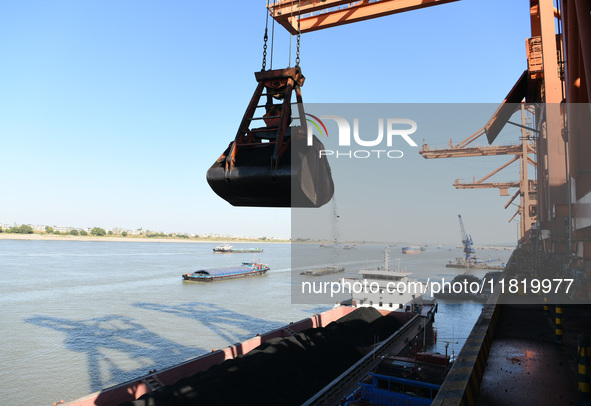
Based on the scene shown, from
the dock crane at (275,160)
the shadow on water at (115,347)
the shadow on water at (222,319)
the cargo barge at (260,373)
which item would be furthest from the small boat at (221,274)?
the dock crane at (275,160)

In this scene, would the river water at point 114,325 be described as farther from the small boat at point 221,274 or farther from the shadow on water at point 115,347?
the small boat at point 221,274

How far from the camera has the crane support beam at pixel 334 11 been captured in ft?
32.1

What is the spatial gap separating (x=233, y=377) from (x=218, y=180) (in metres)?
6.21

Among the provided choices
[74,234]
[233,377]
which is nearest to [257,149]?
[233,377]

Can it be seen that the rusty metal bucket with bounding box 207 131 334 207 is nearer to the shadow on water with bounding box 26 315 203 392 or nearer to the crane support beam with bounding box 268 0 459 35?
the crane support beam with bounding box 268 0 459 35

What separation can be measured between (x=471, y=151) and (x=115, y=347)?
3567cm

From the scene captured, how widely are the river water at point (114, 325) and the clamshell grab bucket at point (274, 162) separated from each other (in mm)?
12453

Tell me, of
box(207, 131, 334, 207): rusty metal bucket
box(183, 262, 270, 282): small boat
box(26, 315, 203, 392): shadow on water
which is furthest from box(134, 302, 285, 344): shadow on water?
box(207, 131, 334, 207): rusty metal bucket

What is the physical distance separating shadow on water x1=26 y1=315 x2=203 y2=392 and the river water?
0.15 feet

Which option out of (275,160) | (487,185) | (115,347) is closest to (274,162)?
(275,160)

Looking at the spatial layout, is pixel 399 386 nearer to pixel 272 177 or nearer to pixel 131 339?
pixel 272 177

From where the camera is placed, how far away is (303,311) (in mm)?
27156

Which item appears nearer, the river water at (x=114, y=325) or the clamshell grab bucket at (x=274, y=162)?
the clamshell grab bucket at (x=274, y=162)

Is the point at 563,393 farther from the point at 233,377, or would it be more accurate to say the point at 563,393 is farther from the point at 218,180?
the point at 233,377
